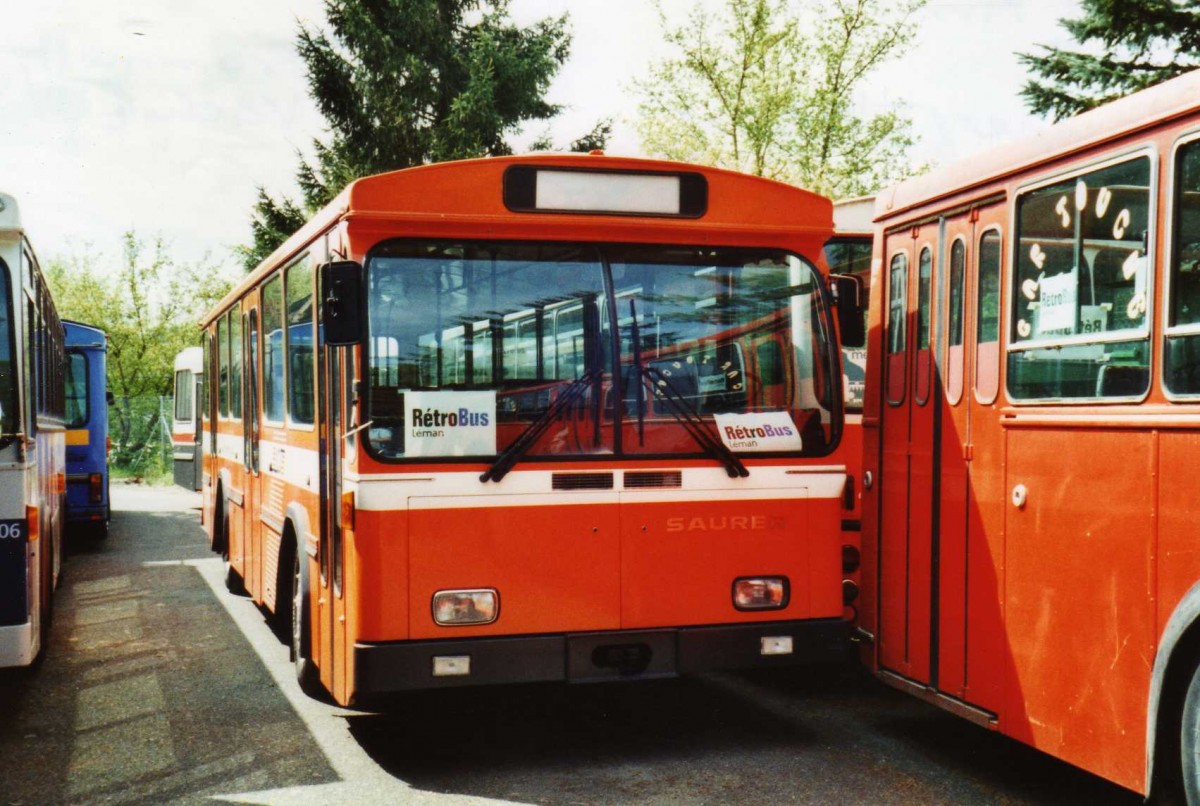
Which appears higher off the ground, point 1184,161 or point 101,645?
point 1184,161

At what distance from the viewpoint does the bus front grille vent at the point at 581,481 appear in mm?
5625

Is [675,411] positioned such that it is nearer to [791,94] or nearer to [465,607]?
[465,607]

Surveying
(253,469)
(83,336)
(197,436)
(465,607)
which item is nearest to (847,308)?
(465,607)

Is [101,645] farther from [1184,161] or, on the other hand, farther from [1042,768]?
[1184,161]

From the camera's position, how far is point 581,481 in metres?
5.66

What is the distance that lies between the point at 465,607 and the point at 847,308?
2.43 meters

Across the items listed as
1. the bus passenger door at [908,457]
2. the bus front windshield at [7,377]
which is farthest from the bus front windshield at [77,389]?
the bus passenger door at [908,457]

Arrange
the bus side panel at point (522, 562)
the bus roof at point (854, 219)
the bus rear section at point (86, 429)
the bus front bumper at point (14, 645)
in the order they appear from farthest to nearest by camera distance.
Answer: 1. the bus rear section at point (86, 429)
2. the bus roof at point (854, 219)
3. the bus front bumper at point (14, 645)
4. the bus side panel at point (522, 562)

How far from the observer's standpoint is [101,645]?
9.12 m

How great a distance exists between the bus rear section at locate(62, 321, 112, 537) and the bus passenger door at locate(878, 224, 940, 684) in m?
12.5

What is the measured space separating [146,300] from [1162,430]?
45.6 m

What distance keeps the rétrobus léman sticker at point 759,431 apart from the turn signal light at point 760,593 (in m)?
0.64

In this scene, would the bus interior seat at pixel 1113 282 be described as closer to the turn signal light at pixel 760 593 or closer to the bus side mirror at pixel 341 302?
the turn signal light at pixel 760 593

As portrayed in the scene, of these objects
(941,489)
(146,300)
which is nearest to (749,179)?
(941,489)
